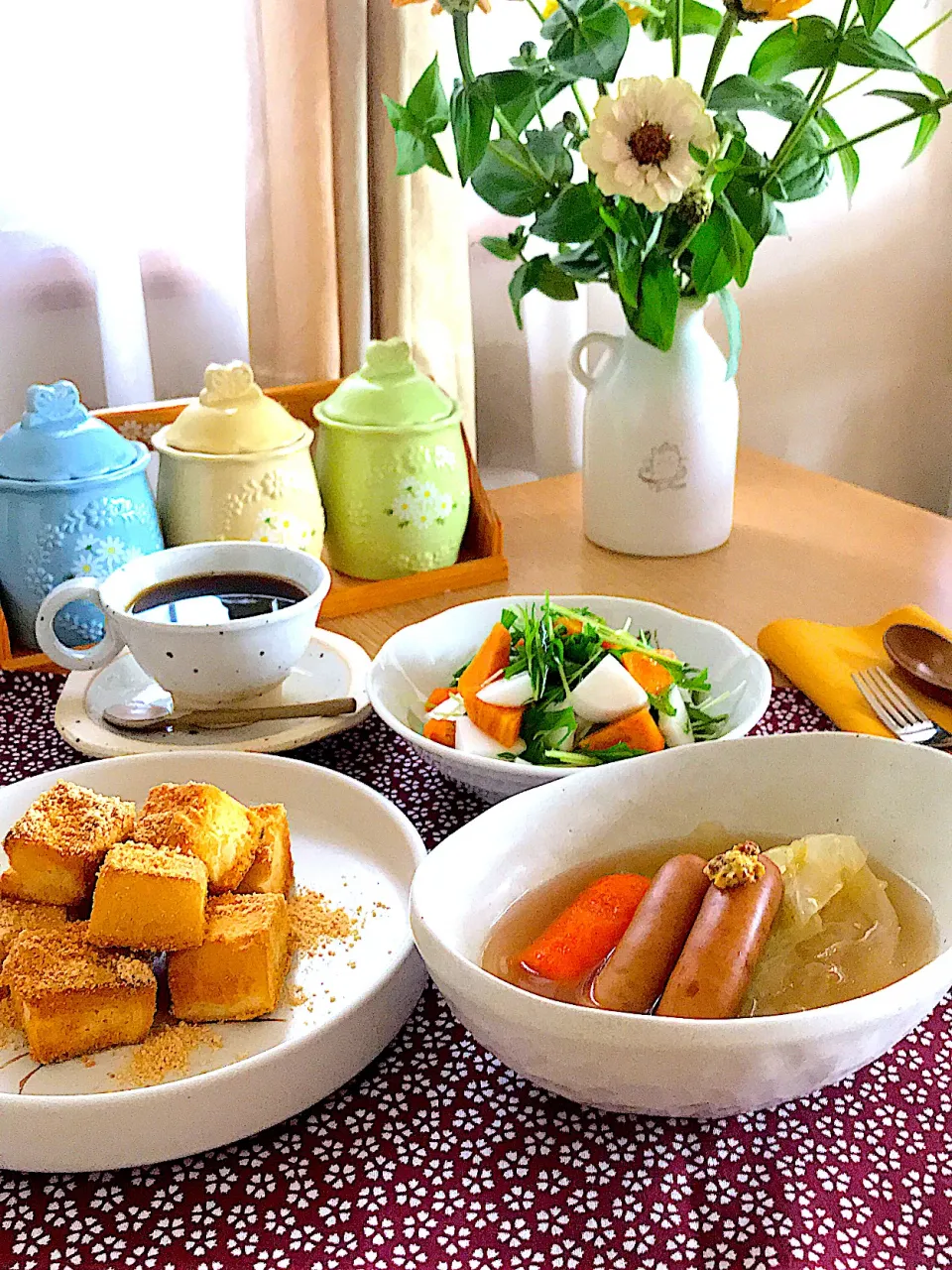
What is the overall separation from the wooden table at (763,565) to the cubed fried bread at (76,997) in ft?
1.85

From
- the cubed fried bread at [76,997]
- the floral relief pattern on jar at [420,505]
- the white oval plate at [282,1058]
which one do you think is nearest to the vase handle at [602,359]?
the floral relief pattern on jar at [420,505]

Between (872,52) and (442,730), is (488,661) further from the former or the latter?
(872,52)

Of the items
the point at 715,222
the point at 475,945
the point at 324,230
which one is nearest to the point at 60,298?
the point at 324,230

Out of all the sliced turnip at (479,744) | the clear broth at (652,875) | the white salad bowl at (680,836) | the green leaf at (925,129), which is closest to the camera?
the white salad bowl at (680,836)

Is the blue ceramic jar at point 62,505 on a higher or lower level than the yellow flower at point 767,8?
lower

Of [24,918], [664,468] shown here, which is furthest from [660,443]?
[24,918]

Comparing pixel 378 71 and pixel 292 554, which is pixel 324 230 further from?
pixel 292 554

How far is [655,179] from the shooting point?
1.06 meters

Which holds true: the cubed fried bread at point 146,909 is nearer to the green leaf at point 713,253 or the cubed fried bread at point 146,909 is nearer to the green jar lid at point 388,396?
the green jar lid at point 388,396

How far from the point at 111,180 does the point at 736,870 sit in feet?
3.87

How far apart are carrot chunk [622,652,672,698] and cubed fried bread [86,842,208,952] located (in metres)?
0.38

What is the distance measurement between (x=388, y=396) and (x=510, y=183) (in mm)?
235

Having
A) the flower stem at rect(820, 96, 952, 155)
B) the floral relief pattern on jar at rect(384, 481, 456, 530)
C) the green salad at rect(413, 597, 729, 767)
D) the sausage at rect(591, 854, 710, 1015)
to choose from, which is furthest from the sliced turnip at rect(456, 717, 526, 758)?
the flower stem at rect(820, 96, 952, 155)

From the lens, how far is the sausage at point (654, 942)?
0.61 meters
